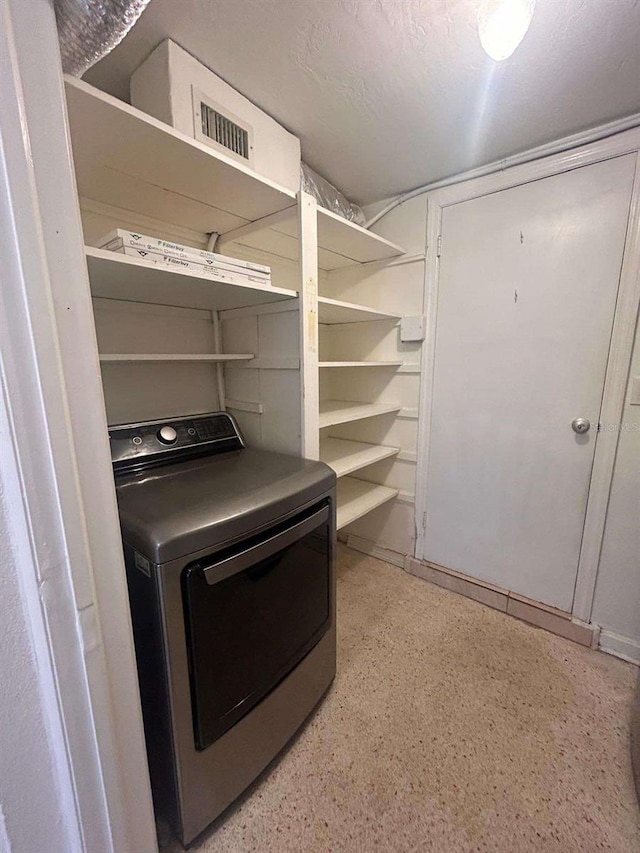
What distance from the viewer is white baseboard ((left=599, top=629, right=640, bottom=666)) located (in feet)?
5.17

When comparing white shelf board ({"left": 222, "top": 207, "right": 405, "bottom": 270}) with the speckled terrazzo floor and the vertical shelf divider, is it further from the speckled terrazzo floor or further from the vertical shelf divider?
the speckled terrazzo floor

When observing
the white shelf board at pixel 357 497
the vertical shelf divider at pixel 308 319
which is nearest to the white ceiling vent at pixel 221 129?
the vertical shelf divider at pixel 308 319

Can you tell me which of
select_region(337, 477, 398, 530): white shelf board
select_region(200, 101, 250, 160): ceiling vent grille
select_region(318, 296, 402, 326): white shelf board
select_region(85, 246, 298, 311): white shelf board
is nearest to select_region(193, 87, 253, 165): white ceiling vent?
select_region(200, 101, 250, 160): ceiling vent grille

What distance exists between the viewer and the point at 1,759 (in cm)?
61

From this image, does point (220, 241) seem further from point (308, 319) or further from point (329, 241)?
point (308, 319)

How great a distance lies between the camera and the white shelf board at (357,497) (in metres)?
1.90

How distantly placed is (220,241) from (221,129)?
1.72 feet

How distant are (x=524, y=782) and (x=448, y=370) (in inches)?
67.8

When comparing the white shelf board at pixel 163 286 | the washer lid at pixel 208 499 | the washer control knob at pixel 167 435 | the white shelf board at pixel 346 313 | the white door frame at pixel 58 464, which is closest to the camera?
the white door frame at pixel 58 464

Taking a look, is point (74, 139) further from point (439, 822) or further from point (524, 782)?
point (524, 782)

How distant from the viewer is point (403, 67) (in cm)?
113

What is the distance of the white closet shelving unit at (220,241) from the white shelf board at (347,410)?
0.01m

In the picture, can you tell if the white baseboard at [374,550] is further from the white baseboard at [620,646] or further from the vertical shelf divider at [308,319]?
the vertical shelf divider at [308,319]

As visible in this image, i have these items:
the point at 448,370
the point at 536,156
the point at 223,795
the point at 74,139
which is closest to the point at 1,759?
the point at 223,795
